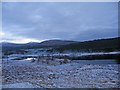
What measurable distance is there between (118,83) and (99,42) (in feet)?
138

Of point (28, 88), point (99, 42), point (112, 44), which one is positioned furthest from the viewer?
point (99, 42)

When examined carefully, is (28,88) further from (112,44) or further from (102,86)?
(112,44)

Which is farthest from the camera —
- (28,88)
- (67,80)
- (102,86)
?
(67,80)

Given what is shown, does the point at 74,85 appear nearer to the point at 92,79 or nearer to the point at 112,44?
the point at 92,79

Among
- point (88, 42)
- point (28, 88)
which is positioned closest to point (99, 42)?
point (88, 42)

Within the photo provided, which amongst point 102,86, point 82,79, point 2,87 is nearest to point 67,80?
point 82,79

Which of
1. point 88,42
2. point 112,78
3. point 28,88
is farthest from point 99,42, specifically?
point 28,88

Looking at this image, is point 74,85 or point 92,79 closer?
point 74,85

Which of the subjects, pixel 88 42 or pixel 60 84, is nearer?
pixel 60 84

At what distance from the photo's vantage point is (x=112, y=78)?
471 inches

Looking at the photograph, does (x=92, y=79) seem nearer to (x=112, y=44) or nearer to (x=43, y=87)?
(x=43, y=87)

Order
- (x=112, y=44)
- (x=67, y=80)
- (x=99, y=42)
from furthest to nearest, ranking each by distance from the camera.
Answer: (x=99, y=42) → (x=112, y=44) → (x=67, y=80)

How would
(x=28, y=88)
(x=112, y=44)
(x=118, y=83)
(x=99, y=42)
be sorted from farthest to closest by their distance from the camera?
(x=99, y=42) → (x=112, y=44) → (x=118, y=83) → (x=28, y=88)

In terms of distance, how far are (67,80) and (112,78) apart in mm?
2239
